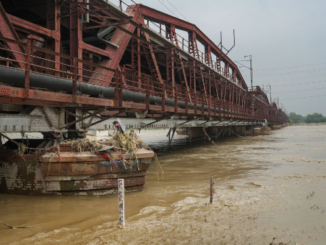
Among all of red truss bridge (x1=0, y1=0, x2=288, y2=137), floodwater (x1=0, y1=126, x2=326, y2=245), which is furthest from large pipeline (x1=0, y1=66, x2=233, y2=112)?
floodwater (x1=0, y1=126, x2=326, y2=245)

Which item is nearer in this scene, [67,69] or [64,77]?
[64,77]

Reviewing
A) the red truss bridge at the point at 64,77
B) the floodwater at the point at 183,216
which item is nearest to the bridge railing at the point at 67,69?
the red truss bridge at the point at 64,77

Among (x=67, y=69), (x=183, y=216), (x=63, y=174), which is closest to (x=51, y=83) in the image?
(x=63, y=174)

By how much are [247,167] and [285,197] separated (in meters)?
4.58

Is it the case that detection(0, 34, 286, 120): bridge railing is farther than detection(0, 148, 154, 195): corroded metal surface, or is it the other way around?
detection(0, 148, 154, 195): corroded metal surface

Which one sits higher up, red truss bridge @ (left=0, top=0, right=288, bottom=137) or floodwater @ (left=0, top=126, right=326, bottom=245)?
red truss bridge @ (left=0, top=0, right=288, bottom=137)

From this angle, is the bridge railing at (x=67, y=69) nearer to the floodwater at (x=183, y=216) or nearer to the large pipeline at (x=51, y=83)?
the large pipeline at (x=51, y=83)

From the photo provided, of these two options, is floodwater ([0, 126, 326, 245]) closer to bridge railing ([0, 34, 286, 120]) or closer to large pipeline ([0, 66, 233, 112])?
large pipeline ([0, 66, 233, 112])

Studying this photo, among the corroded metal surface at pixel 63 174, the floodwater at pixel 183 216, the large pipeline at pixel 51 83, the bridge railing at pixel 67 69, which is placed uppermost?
the bridge railing at pixel 67 69

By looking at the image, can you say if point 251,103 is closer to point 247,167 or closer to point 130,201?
point 247,167

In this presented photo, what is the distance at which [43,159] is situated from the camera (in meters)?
5.66

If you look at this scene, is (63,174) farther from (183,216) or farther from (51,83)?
(183,216)

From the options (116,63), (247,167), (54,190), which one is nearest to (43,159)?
(54,190)

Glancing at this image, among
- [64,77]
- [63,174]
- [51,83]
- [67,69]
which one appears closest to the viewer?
[63,174]
